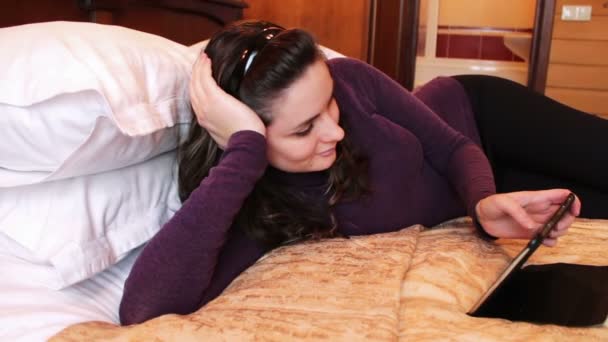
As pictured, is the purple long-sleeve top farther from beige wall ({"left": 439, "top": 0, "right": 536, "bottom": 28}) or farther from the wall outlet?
beige wall ({"left": 439, "top": 0, "right": 536, "bottom": 28})

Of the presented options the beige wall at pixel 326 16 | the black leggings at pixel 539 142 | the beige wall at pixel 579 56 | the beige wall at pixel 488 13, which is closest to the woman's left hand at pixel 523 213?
the black leggings at pixel 539 142

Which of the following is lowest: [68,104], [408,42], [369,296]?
[369,296]

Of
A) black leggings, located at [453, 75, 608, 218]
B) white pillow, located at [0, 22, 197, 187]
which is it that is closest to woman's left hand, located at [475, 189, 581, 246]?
black leggings, located at [453, 75, 608, 218]

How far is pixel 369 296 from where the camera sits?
2.45 feet

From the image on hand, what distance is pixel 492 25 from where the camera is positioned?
12.1 ft

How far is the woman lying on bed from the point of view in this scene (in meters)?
0.84

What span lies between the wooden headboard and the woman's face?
512 millimetres

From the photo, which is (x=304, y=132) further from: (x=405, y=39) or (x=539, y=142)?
(x=405, y=39)

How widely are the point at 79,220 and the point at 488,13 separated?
11.4 feet

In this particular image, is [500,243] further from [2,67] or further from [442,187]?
[2,67]

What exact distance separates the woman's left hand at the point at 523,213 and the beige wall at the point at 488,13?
2.98m

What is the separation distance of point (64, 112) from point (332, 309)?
432mm

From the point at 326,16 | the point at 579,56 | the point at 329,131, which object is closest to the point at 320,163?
the point at 329,131

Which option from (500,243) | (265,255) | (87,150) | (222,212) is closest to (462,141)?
(500,243)
